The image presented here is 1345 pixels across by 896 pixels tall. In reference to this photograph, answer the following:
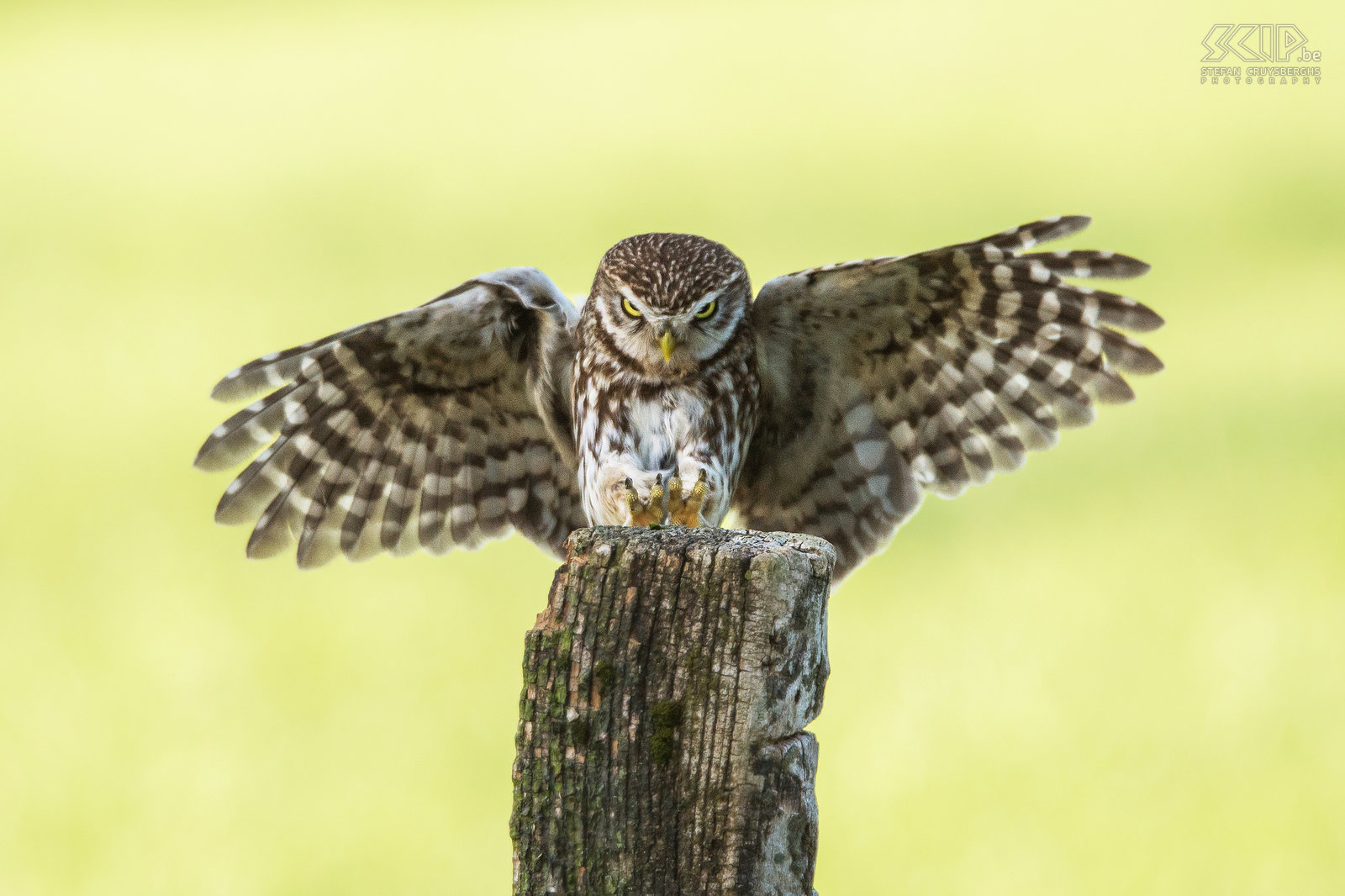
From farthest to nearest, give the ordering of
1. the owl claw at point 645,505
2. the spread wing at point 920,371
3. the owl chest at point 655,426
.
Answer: the owl chest at point 655,426 → the spread wing at point 920,371 → the owl claw at point 645,505

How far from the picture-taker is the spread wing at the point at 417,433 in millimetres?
4828

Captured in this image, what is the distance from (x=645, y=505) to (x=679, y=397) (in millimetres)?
498

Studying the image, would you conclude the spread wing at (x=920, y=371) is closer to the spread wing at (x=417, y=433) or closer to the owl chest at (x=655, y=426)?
the owl chest at (x=655, y=426)

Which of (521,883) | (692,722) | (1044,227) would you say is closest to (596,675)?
(692,722)

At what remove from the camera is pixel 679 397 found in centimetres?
480

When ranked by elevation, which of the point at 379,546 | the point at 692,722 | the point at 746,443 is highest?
the point at 746,443

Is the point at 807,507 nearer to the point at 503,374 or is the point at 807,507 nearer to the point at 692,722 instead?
the point at 503,374

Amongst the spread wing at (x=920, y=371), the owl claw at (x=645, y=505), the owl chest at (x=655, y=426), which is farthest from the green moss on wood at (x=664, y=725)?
the spread wing at (x=920, y=371)

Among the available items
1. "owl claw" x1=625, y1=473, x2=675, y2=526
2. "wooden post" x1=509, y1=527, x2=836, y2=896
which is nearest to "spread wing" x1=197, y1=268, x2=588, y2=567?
"owl claw" x1=625, y1=473, x2=675, y2=526

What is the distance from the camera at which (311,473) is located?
511 cm

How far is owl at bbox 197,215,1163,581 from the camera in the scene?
4.68m

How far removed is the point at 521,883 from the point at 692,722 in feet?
1.80

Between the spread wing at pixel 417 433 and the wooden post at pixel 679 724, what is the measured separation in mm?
2326

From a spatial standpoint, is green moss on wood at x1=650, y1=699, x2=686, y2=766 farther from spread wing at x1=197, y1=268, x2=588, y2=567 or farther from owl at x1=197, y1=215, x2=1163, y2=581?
spread wing at x1=197, y1=268, x2=588, y2=567
